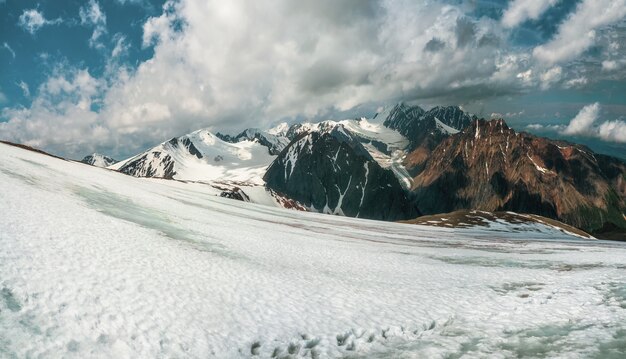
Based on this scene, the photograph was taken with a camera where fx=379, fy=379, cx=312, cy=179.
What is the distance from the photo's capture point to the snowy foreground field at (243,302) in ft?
37.5

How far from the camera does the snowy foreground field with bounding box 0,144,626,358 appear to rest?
11422 mm

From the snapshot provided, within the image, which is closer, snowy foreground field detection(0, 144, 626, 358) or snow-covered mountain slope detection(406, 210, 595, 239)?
snowy foreground field detection(0, 144, 626, 358)

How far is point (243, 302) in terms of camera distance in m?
15.3

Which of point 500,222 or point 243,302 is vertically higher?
point 500,222

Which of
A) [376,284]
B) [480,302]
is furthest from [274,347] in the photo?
[480,302]

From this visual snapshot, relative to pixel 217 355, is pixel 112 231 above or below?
above

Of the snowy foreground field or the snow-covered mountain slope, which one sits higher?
the snow-covered mountain slope

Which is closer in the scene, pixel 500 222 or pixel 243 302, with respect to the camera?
pixel 243 302

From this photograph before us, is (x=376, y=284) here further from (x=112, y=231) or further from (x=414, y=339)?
(x=112, y=231)

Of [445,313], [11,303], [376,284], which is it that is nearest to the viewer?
[11,303]

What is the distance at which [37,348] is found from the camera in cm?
982

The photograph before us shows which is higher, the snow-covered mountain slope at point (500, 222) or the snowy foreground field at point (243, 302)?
the snow-covered mountain slope at point (500, 222)

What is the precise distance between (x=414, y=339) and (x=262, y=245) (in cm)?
1749

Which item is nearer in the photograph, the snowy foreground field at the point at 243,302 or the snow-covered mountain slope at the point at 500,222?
the snowy foreground field at the point at 243,302
